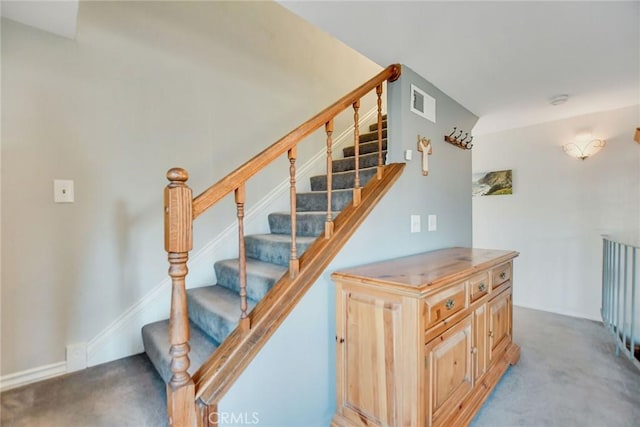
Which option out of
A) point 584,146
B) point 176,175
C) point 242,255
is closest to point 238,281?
point 242,255

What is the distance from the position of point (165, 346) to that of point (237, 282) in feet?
1.71

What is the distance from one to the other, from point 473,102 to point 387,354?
2.34 metres

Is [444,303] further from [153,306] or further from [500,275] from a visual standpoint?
[153,306]

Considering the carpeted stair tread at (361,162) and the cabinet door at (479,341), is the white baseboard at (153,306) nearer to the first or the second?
the carpeted stair tread at (361,162)

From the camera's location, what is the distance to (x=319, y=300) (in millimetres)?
1469

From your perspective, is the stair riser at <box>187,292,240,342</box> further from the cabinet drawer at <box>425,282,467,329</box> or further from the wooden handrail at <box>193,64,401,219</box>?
the cabinet drawer at <box>425,282,467,329</box>

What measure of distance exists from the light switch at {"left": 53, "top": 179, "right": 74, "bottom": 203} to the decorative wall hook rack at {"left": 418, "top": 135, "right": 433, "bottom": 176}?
221 centimetres

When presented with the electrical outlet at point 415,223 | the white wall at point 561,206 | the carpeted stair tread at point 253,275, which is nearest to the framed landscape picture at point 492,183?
→ the white wall at point 561,206

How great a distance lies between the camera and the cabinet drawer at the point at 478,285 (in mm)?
1605

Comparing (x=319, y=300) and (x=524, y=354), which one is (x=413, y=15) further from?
(x=524, y=354)

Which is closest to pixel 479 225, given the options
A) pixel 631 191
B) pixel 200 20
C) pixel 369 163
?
pixel 631 191

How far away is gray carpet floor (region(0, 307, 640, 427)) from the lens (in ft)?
4.52

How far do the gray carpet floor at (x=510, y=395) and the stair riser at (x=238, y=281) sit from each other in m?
0.64

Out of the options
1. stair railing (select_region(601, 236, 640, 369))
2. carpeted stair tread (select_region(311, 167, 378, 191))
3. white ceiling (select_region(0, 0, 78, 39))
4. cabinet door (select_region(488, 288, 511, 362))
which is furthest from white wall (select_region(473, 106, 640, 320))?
white ceiling (select_region(0, 0, 78, 39))
